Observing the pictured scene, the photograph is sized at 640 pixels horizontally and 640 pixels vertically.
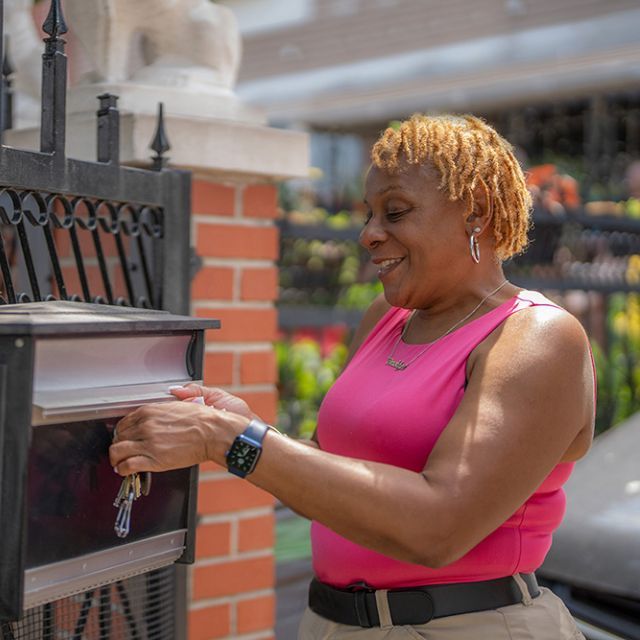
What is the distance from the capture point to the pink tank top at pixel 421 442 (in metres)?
1.80

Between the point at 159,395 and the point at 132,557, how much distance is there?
278 mm

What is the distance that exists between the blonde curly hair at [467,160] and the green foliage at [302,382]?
3.15 meters

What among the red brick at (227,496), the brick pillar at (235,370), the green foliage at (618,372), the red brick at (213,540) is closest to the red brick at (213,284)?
the brick pillar at (235,370)

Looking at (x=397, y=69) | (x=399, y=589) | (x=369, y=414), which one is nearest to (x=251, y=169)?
(x=369, y=414)

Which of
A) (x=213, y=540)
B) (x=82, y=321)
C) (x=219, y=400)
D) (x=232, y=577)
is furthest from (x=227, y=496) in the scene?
(x=82, y=321)

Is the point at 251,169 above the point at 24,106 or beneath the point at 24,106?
beneath

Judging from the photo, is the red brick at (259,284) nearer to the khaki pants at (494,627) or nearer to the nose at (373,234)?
the nose at (373,234)

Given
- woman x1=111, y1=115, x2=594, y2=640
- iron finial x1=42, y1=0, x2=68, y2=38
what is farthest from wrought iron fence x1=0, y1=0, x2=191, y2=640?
woman x1=111, y1=115, x2=594, y2=640

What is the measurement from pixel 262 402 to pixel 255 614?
22.6 inches

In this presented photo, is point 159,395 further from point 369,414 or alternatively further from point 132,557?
point 369,414

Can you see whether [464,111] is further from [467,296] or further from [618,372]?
[467,296]

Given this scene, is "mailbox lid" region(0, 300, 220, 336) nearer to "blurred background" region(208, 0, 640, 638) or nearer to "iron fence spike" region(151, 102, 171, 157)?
"iron fence spike" region(151, 102, 171, 157)

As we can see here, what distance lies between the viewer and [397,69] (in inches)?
508

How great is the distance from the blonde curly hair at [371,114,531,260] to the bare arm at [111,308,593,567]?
1.03 feet
